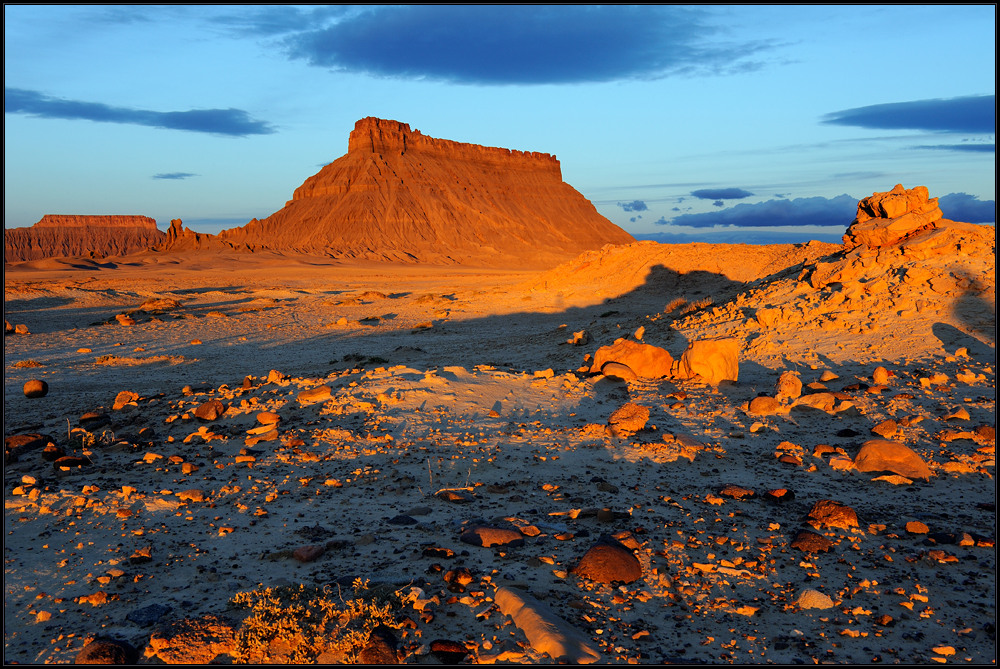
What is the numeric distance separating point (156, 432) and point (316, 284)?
3266cm

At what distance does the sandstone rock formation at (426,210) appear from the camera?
7831 centimetres

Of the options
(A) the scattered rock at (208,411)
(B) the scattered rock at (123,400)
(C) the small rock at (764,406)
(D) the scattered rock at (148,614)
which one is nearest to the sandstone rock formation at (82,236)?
(B) the scattered rock at (123,400)

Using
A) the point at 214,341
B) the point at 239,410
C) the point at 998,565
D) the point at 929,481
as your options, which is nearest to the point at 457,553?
the point at 998,565

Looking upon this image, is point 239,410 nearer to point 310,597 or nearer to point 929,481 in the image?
point 310,597

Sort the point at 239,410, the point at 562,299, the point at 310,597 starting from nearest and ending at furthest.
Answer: the point at 310,597 → the point at 239,410 → the point at 562,299

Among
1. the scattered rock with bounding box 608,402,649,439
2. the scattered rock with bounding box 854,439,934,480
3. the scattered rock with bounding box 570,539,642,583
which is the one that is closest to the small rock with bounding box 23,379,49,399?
the scattered rock with bounding box 608,402,649,439

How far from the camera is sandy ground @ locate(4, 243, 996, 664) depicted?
346cm

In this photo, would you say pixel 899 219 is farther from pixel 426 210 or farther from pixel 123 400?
pixel 426 210

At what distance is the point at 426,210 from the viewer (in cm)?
8562

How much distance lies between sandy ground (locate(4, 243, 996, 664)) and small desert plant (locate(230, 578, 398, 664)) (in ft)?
0.72

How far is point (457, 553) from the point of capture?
4.29m

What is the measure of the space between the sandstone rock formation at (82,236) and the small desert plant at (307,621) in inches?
6071

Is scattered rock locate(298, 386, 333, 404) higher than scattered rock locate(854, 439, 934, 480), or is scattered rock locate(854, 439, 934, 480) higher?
scattered rock locate(298, 386, 333, 404)

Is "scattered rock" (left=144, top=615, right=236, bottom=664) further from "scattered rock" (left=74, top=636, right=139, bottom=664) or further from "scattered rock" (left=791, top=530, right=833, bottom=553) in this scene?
"scattered rock" (left=791, top=530, right=833, bottom=553)
